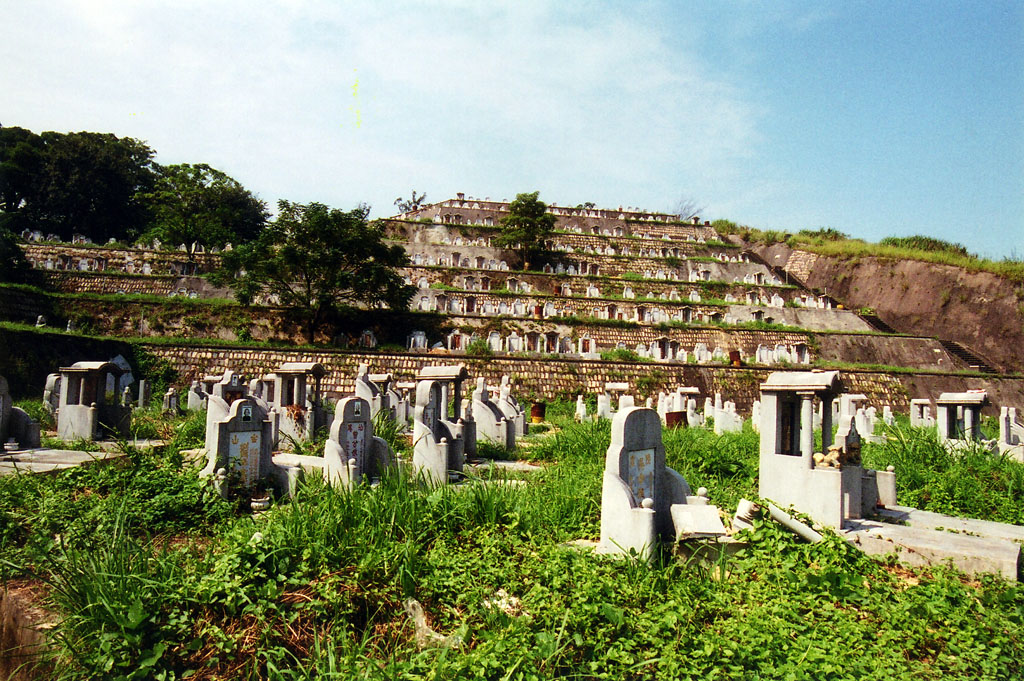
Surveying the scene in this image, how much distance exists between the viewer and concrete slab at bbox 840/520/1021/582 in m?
5.40

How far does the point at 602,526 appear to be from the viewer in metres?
5.56

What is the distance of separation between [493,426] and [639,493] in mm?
7135

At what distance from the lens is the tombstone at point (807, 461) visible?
636 centimetres

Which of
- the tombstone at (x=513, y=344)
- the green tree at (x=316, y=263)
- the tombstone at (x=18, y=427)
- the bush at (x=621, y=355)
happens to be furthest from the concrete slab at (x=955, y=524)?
the green tree at (x=316, y=263)

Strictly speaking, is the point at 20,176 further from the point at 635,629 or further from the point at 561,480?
the point at 635,629

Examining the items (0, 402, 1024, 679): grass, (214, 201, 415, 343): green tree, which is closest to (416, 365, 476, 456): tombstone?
(0, 402, 1024, 679): grass

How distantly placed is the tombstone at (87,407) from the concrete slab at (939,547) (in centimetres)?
1185

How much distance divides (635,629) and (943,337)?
114ft

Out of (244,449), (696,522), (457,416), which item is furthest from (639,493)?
(457,416)

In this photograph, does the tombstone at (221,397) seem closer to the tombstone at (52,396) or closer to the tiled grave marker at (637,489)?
the tombstone at (52,396)

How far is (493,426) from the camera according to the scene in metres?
12.9

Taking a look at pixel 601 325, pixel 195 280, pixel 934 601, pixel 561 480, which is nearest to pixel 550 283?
pixel 601 325

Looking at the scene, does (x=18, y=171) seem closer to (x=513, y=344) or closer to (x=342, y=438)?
(x=513, y=344)

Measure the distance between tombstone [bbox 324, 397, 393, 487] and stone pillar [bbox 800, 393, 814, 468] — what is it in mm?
4777
